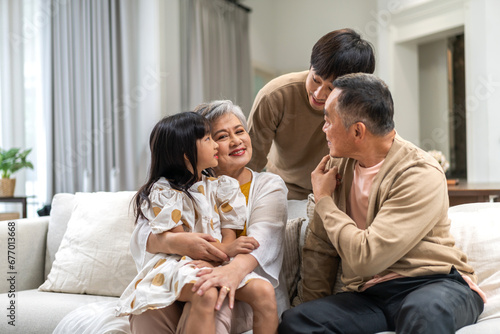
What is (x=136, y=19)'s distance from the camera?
4770mm

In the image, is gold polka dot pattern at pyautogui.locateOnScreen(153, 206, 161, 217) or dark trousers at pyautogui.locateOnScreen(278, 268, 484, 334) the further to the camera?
gold polka dot pattern at pyautogui.locateOnScreen(153, 206, 161, 217)

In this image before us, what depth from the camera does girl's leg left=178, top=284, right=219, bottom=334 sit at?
134 centimetres

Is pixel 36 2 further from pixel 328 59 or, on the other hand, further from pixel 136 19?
pixel 328 59

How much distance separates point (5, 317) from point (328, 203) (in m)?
1.34

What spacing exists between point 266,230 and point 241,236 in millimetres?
90

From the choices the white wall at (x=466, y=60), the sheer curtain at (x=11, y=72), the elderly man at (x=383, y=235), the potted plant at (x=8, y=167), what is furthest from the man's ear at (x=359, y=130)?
the sheer curtain at (x=11, y=72)

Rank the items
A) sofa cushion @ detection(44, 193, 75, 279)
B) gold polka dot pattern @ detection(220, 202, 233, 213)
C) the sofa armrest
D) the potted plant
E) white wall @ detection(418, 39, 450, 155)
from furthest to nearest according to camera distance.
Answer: white wall @ detection(418, 39, 450, 155) < the potted plant < sofa cushion @ detection(44, 193, 75, 279) < the sofa armrest < gold polka dot pattern @ detection(220, 202, 233, 213)

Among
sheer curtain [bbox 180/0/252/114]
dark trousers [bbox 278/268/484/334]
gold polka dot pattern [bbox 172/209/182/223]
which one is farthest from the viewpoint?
sheer curtain [bbox 180/0/252/114]

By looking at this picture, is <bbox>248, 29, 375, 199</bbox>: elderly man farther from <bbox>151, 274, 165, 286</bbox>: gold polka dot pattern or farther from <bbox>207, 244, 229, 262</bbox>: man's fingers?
<bbox>151, 274, 165, 286</bbox>: gold polka dot pattern

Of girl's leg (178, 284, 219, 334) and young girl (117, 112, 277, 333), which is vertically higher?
young girl (117, 112, 277, 333)

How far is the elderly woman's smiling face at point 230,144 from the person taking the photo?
5.78 feet

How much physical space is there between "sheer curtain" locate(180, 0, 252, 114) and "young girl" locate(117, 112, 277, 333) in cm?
362

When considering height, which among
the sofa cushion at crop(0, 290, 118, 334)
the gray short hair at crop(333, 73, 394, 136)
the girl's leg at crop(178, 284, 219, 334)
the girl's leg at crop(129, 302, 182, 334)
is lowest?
the sofa cushion at crop(0, 290, 118, 334)

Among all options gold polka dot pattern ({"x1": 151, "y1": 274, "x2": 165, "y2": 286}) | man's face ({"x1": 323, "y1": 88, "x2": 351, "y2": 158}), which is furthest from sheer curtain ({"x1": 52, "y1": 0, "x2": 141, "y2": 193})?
man's face ({"x1": 323, "y1": 88, "x2": 351, "y2": 158})
